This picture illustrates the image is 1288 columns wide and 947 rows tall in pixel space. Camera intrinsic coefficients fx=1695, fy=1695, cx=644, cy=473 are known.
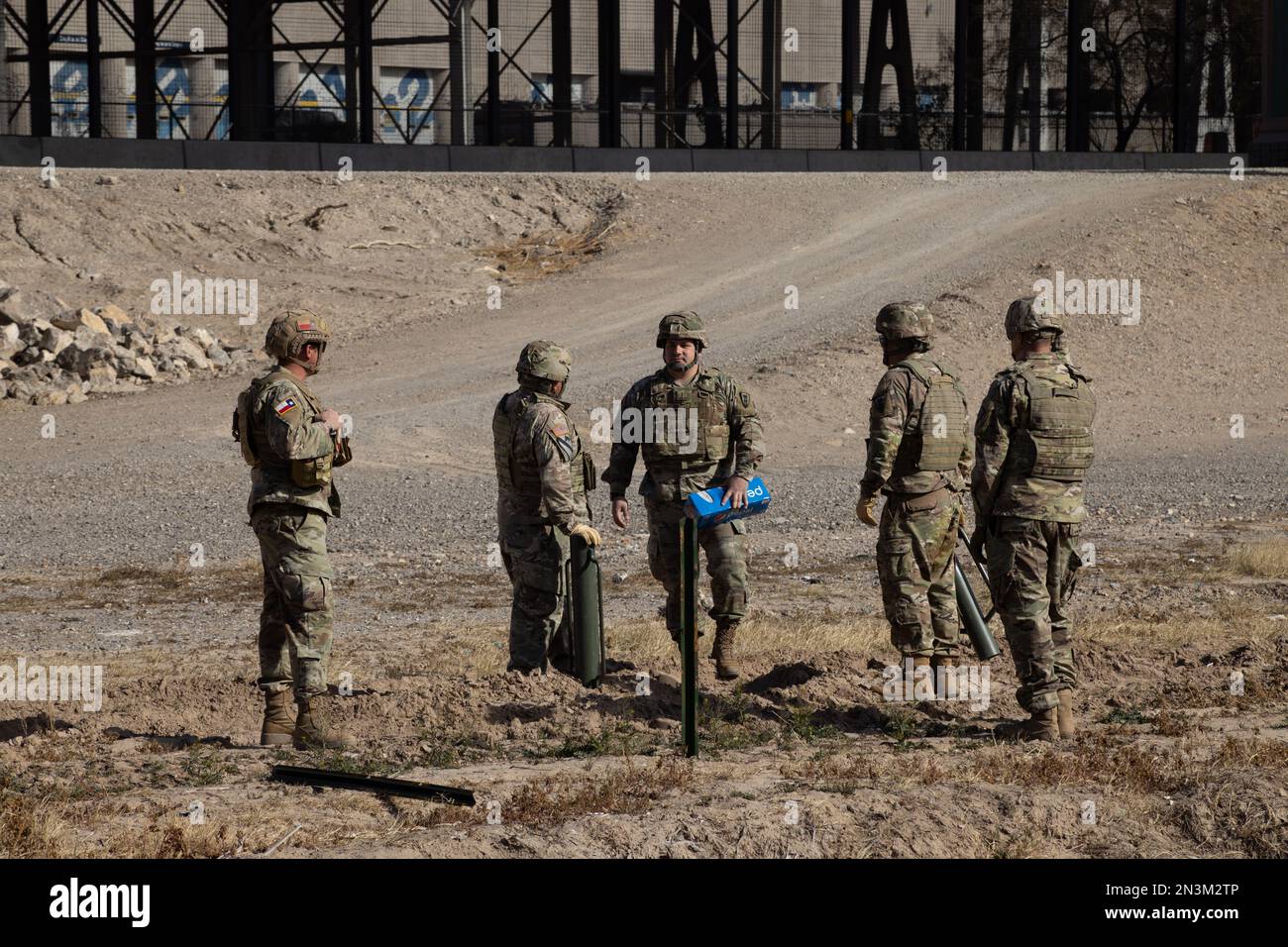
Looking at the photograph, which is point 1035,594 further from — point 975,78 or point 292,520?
point 975,78

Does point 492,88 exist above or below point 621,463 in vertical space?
above

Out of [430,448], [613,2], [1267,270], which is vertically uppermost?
[613,2]

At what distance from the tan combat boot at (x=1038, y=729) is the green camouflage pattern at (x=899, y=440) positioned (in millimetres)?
1345

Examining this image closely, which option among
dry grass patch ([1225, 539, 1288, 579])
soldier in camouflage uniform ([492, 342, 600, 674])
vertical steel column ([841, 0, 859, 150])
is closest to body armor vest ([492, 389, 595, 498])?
soldier in camouflage uniform ([492, 342, 600, 674])

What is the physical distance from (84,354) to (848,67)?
20.4 metres

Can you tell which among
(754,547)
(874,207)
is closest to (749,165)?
(874,207)

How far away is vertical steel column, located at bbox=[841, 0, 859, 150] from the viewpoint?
122 ft

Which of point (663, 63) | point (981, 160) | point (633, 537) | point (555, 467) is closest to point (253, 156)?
point (663, 63)

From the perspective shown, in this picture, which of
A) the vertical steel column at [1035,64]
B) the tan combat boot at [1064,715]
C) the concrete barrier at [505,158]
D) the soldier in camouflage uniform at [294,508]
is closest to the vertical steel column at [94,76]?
the concrete barrier at [505,158]

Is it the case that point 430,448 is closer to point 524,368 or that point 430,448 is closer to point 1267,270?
point 524,368

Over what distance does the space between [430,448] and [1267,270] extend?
14.5m

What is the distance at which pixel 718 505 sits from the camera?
8.84 meters

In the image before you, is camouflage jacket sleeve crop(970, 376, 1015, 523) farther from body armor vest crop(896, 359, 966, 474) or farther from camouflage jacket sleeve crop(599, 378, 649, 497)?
camouflage jacket sleeve crop(599, 378, 649, 497)

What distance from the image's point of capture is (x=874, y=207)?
31.1m
